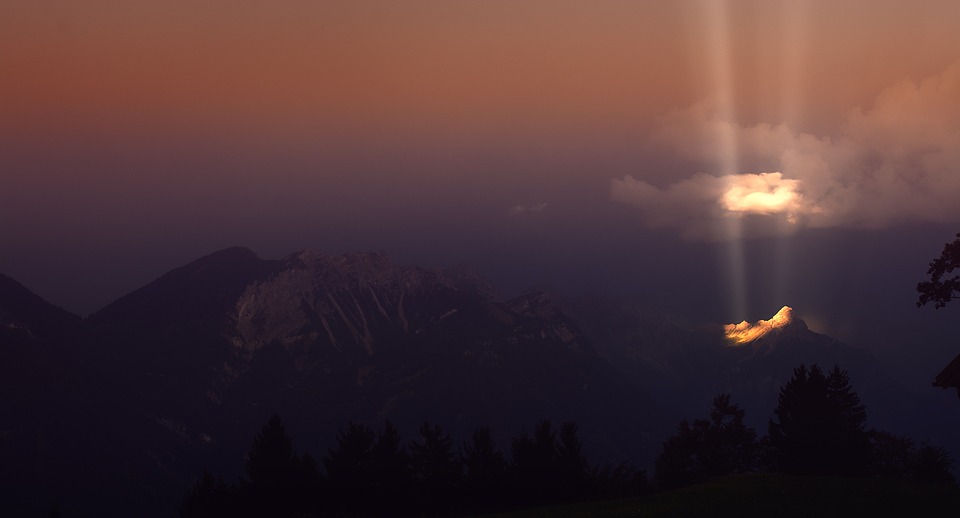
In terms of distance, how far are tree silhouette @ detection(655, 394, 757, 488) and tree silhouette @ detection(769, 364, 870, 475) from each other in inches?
203

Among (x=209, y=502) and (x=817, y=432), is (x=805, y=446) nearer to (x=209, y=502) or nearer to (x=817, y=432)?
(x=817, y=432)

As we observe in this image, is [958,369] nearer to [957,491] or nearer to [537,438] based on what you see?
[957,491]

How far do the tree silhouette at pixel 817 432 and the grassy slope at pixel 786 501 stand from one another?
27.1 metres

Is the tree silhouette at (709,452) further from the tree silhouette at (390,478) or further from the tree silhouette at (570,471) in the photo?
the tree silhouette at (390,478)

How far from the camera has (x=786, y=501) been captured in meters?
65.1

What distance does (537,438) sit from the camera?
4200 inches

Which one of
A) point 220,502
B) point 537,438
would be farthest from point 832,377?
point 220,502

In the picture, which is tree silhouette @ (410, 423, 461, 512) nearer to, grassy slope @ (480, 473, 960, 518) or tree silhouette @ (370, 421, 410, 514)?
tree silhouette @ (370, 421, 410, 514)

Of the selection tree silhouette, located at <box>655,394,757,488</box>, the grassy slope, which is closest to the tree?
the grassy slope

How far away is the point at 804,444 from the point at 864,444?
5.38 m

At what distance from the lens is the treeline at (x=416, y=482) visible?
100375 mm

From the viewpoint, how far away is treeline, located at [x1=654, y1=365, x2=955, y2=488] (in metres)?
103

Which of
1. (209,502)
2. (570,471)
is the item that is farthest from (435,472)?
(209,502)

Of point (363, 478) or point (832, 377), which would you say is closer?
point (363, 478)
